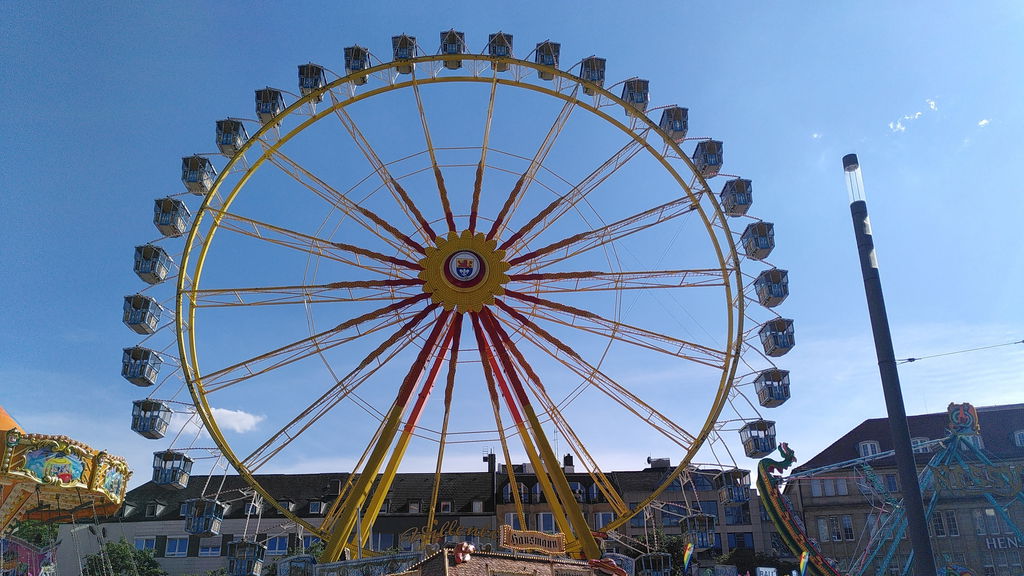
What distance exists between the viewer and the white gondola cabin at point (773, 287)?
23891 mm

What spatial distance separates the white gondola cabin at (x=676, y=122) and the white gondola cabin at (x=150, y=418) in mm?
17373

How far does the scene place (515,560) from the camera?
1747cm

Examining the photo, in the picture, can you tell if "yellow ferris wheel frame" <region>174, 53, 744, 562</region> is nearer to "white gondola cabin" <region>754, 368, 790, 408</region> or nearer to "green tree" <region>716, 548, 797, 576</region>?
"white gondola cabin" <region>754, 368, 790, 408</region>

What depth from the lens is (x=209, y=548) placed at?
159ft

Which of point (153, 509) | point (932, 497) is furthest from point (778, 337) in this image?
point (153, 509)

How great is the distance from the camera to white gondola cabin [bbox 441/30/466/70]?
2384 cm

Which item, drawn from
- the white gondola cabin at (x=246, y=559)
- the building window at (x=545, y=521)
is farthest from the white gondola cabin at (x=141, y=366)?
the building window at (x=545, y=521)

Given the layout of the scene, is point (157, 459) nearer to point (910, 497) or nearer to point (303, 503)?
point (910, 497)

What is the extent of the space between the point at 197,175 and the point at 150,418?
7.36 meters

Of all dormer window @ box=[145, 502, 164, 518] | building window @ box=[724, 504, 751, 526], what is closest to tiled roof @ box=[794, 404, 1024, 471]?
building window @ box=[724, 504, 751, 526]

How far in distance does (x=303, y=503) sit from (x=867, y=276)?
4374cm

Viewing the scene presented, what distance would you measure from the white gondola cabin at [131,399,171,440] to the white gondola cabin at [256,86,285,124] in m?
9.00

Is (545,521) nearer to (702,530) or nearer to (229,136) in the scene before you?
(702,530)

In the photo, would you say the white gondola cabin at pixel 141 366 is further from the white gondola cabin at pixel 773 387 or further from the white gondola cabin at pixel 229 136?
the white gondola cabin at pixel 773 387
